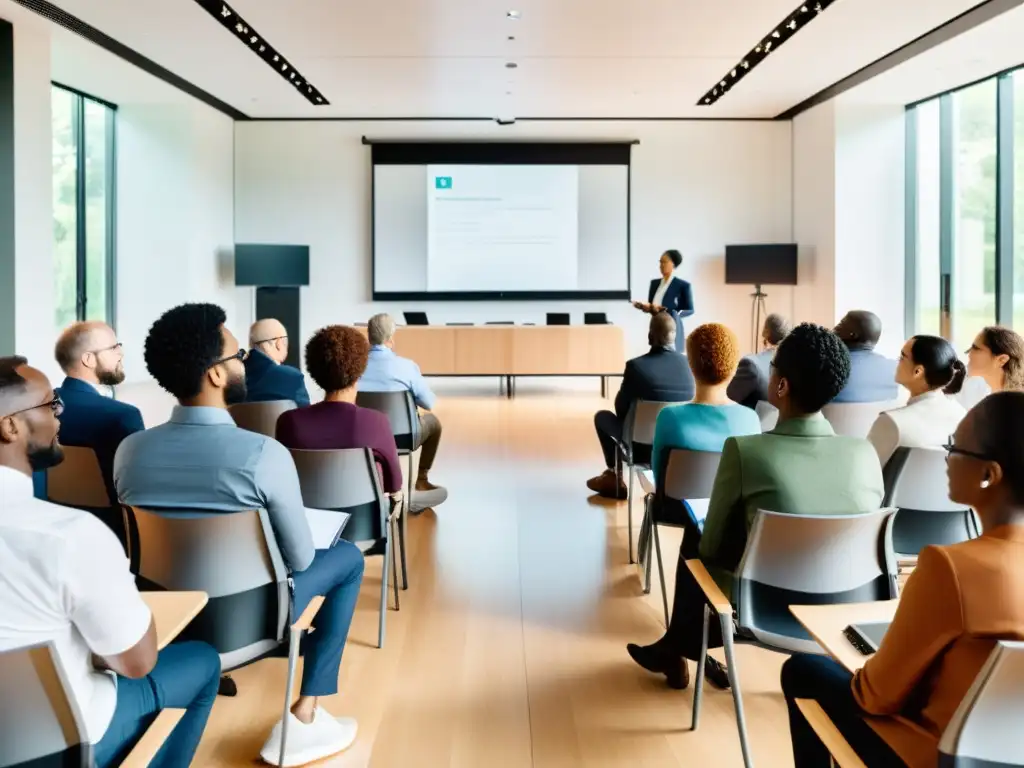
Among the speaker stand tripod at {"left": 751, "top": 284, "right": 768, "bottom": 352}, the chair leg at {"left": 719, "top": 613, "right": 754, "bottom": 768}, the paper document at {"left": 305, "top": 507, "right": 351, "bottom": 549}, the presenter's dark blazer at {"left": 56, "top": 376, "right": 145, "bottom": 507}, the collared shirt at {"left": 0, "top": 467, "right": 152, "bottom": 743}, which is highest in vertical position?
the speaker stand tripod at {"left": 751, "top": 284, "right": 768, "bottom": 352}

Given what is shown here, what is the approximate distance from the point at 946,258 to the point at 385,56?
6565 millimetres

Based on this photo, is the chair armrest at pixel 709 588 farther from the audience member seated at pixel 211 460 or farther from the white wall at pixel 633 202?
the white wall at pixel 633 202

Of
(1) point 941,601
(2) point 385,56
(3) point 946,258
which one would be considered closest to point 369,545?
(1) point 941,601

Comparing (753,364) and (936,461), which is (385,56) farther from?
(936,461)

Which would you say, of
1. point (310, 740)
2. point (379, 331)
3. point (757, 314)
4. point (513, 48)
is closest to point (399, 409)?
point (379, 331)

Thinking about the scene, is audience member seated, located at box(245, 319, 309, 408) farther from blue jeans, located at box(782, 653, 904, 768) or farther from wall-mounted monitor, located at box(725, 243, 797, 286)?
wall-mounted monitor, located at box(725, 243, 797, 286)

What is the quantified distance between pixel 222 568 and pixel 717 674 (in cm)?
178

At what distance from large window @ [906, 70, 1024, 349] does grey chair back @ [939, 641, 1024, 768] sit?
326 inches

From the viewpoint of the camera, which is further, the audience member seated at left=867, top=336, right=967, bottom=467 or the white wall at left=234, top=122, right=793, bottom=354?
the white wall at left=234, top=122, right=793, bottom=354

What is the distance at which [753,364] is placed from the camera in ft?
16.6

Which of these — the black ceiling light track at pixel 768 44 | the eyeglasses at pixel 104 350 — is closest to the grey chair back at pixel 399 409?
the eyeglasses at pixel 104 350

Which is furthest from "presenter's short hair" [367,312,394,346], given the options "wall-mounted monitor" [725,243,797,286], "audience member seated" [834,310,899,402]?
"wall-mounted monitor" [725,243,797,286]

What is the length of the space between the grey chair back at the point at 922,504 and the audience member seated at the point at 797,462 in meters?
0.74

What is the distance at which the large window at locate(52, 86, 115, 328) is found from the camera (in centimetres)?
1012
